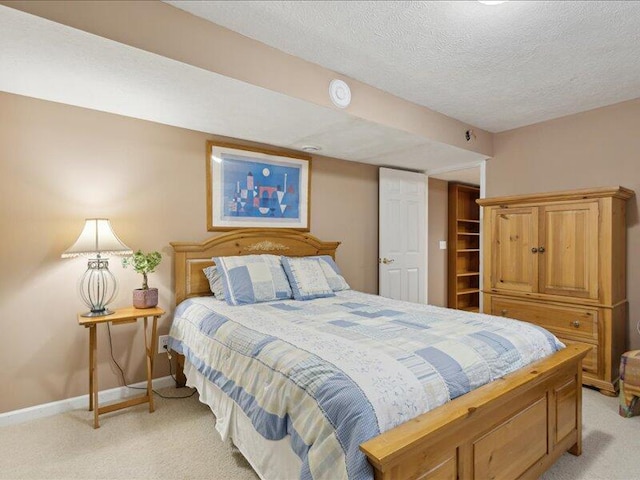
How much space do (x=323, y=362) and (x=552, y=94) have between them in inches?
115

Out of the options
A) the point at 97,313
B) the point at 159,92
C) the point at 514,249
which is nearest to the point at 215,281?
the point at 97,313

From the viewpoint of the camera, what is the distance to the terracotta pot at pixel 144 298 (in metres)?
2.68

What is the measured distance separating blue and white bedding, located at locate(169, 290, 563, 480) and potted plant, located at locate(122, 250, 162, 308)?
1.33 ft

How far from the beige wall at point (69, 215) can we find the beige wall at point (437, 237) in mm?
3502

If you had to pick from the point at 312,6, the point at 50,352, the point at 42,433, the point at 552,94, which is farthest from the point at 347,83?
the point at 42,433

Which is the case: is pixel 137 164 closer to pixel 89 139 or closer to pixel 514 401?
pixel 89 139

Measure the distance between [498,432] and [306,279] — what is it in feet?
5.92

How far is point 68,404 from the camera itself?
102 inches

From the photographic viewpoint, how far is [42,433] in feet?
7.49

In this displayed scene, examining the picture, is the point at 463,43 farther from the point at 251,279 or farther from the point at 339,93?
the point at 251,279

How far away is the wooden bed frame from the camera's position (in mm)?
1185

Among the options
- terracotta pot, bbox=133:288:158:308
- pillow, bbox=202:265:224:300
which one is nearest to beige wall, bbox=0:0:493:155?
pillow, bbox=202:265:224:300

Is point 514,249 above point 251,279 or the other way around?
above

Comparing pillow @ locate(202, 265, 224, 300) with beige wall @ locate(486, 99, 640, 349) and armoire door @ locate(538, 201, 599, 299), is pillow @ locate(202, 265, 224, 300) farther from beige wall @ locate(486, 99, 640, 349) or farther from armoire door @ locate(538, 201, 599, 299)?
beige wall @ locate(486, 99, 640, 349)
